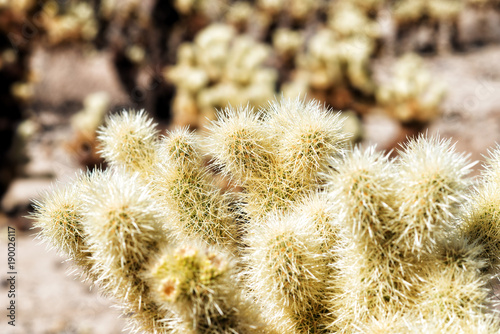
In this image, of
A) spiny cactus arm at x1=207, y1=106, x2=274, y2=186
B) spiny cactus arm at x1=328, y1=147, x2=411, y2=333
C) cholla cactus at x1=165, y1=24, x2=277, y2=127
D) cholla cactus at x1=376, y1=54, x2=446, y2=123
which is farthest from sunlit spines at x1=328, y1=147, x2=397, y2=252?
cholla cactus at x1=376, y1=54, x2=446, y2=123

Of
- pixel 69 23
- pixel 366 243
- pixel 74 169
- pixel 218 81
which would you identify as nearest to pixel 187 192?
pixel 366 243

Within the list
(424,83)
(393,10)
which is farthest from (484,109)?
(393,10)

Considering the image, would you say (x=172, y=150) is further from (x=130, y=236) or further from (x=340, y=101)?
(x=340, y=101)

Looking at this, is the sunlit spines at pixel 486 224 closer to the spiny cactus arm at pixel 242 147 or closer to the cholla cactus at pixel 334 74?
the spiny cactus arm at pixel 242 147

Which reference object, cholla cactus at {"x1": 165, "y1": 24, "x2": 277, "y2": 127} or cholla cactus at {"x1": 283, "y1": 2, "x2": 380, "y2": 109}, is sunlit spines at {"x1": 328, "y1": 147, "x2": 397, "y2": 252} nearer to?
cholla cactus at {"x1": 165, "y1": 24, "x2": 277, "y2": 127}

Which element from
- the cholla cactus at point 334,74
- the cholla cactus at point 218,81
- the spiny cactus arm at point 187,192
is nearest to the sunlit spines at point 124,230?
the spiny cactus arm at point 187,192

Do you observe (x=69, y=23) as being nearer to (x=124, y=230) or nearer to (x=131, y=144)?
(x=131, y=144)
